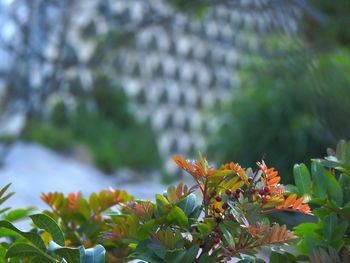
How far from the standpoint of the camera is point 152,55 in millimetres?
6793

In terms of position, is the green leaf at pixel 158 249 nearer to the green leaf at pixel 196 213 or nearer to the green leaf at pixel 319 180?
the green leaf at pixel 196 213

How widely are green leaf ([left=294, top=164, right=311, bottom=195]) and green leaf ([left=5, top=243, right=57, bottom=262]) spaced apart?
374mm

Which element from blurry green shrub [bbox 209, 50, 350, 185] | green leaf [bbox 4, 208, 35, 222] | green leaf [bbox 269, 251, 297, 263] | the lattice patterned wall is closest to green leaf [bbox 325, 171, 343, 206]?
green leaf [bbox 269, 251, 297, 263]

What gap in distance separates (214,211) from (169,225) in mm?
73

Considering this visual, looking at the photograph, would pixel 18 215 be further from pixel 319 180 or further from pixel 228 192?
pixel 319 180

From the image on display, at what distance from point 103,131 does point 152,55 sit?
5.38ft

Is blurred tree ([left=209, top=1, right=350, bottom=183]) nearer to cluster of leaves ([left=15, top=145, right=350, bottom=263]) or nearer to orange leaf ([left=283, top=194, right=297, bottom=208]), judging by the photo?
cluster of leaves ([left=15, top=145, right=350, bottom=263])

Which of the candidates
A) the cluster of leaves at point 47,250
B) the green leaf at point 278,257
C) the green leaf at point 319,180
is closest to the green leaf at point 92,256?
the cluster of leaves at point 47,250

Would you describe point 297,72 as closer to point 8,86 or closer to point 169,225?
point 169,225

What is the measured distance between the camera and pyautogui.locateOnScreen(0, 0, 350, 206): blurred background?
4285 millimetres

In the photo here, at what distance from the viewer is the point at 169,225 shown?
0.97m

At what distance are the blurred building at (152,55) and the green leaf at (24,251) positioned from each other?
3.41m

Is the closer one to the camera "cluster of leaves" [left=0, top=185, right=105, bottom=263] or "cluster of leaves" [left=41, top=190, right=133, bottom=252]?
"cluster of leaves" [left=0, top=185, right=105, bottom=263]

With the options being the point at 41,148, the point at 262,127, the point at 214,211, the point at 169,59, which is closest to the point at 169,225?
the point at 214,211
